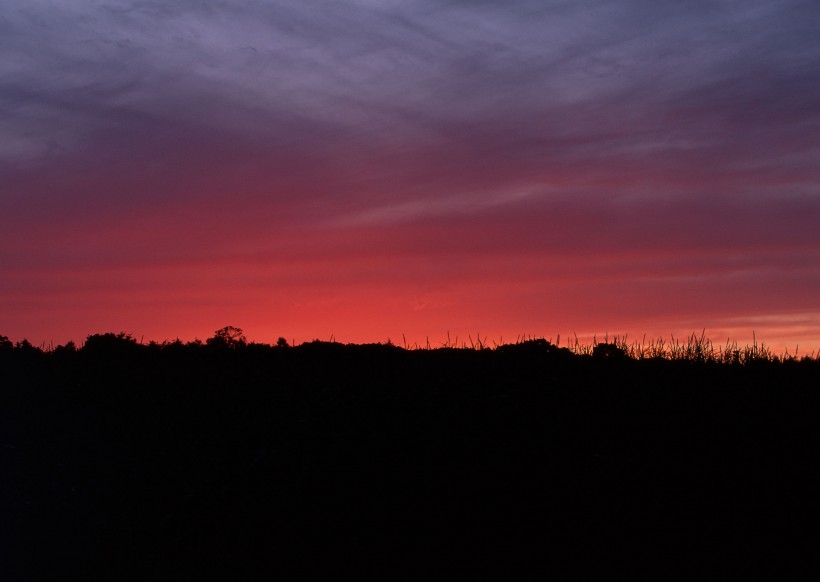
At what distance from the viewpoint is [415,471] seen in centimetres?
1062

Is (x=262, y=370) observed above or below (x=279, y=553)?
above

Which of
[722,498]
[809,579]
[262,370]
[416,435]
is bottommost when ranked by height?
[809,579]

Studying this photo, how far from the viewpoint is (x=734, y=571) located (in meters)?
9.21

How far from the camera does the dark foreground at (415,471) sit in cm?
945

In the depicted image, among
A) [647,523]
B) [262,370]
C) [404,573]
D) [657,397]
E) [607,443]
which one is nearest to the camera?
[404,573]

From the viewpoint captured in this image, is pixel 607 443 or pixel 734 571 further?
pixel 607 443

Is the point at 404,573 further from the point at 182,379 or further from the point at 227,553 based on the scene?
the point at 182,379

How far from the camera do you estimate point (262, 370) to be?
14.3 m

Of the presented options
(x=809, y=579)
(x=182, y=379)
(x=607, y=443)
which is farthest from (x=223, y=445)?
(x=809, y=579)

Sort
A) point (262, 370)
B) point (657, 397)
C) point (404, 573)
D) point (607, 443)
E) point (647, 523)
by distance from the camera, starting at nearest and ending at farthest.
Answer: point (404, 573) < point (647, 523) < point (607, 443) < point (657, 397) < point (262, 370)

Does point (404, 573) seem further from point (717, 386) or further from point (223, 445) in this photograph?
point (717, 386)

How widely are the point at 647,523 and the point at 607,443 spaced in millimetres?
1562

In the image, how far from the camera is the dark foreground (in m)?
9.45

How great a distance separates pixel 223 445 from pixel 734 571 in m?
6.90
